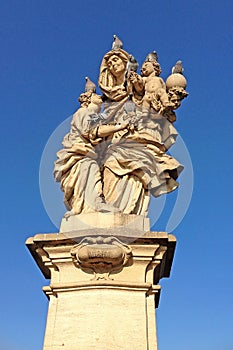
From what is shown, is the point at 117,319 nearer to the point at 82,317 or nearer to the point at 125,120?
the point at 82,317

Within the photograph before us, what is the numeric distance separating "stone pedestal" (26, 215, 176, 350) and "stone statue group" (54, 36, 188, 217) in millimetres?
587

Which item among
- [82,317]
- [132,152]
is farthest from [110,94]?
[82,317]

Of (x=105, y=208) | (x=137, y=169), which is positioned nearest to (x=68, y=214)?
(x=105, y=208)

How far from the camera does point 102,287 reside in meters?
5.70

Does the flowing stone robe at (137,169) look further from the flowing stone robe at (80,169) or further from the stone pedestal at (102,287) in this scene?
the stone pedestal at (102,287)

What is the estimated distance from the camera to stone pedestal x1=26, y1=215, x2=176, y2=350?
539 cm

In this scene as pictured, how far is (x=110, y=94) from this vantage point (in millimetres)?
7578

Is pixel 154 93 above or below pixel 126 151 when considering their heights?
above

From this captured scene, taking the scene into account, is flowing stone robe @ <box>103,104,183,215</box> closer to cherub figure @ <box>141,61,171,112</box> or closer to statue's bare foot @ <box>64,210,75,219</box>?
cherub figure @ <box>141,61,171,112</box>

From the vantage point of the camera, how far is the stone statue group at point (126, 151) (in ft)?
21.4

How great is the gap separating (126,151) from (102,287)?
76.9 inches

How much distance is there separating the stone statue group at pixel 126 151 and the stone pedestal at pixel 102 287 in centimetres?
59

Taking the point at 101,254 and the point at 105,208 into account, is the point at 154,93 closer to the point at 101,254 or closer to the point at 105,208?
the point at 105,208

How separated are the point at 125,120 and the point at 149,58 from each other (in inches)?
59.7
